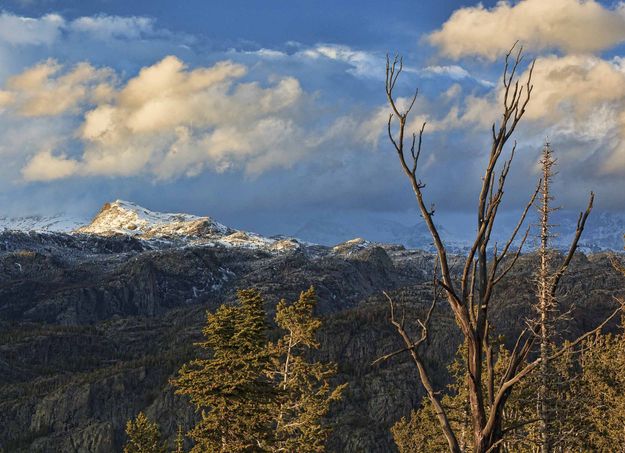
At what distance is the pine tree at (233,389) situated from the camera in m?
38.9

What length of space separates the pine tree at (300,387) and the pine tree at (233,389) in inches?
61.6

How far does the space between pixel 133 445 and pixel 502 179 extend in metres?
56.6

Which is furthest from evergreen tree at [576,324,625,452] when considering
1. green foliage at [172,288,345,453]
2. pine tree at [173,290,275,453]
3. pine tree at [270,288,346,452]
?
pine tree at [173,290,275,453]

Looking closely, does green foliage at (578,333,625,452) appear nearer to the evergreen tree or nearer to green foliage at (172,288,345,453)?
the evergreen tree

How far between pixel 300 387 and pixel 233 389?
23.2ft

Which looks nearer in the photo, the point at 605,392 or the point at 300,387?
the point at 300,387

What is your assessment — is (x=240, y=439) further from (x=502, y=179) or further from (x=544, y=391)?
(x=502, y=179)

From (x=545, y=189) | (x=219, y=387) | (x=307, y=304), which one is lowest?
(x=219, y=387)

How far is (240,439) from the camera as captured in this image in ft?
128

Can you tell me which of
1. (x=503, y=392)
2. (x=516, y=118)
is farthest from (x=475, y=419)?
(x=516, y=118)

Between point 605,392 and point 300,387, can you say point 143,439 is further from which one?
point 605,392

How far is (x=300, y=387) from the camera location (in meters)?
44.6

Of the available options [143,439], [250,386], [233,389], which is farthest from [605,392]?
[143,439]

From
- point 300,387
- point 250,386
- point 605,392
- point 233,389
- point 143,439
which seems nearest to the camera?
point 233,389
